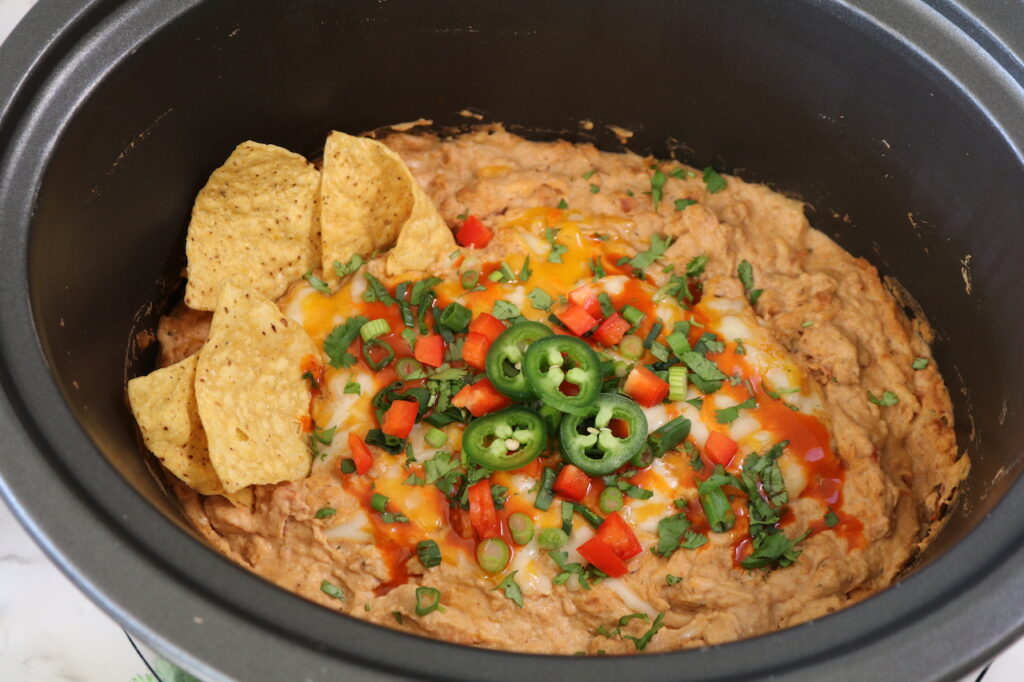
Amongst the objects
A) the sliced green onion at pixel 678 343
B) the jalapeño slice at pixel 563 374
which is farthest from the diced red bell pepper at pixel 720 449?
the jalapeño slice at pixel 563 374

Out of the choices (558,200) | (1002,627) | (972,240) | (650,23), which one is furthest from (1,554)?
(972,240)

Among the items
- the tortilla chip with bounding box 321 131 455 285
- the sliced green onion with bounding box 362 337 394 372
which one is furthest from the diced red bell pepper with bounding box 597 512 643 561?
the tortilla chip with bounding box 321 131 455 285

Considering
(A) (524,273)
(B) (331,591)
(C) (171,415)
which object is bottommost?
(B) (331,591)

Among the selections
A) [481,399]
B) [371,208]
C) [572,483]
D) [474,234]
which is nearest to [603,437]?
[572,483]

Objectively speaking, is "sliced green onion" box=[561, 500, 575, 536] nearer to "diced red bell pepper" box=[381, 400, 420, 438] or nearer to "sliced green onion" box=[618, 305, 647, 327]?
"diced red bell pepper" box=[381, 400, 420, 438]

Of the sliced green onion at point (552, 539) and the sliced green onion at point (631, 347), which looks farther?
the sliced green onion at point (631, 347)

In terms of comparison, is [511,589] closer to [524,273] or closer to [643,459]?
[643,459]

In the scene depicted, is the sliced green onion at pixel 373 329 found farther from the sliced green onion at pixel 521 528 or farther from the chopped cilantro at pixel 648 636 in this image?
the chopped cilantro at pixel 648 636
